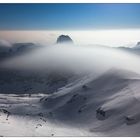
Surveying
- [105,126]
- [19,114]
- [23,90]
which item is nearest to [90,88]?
[19,114]

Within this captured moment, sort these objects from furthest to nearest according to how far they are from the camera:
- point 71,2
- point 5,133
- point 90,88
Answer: point 90,88, point 5,133, point 71,2

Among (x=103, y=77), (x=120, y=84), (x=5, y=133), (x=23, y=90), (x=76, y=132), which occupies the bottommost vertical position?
(x=5, y=133)

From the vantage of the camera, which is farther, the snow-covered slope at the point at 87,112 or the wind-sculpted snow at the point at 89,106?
the wind-sculpted snow at the point at 89,106

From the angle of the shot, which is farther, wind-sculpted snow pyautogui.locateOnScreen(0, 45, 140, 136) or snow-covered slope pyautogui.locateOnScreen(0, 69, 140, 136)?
wind-sculpted snow pyautogui.locateOnScreen(0, 45, 140, 136)

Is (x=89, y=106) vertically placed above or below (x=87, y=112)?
above

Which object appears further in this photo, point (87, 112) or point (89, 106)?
point (89, 106)

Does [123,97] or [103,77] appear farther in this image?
[103,77]

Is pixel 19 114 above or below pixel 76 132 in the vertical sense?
above

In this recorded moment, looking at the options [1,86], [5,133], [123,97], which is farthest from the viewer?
[1,86]

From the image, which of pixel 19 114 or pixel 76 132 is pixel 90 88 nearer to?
pixel 19 114
